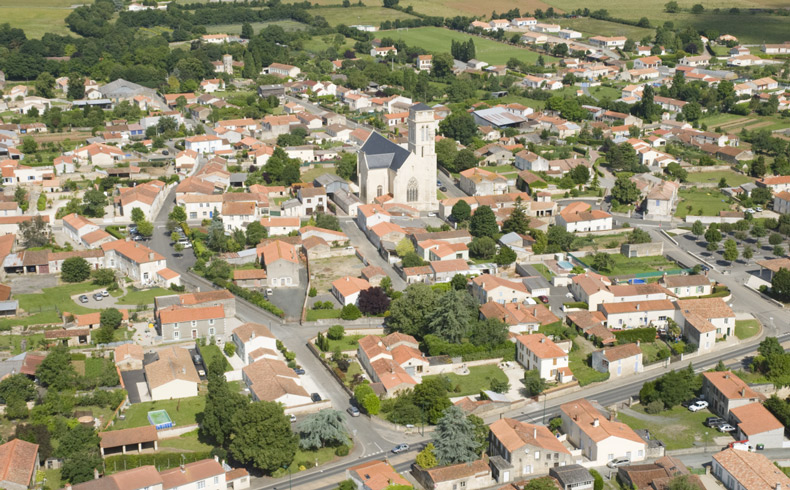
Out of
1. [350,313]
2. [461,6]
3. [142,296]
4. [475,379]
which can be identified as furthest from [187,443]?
[461,6]

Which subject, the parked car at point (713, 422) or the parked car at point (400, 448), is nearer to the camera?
the parked car at point (400, 448)

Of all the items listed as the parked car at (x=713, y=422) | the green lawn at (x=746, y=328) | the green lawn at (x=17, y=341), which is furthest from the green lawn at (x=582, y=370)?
the green lawn at (x=17, y=341)

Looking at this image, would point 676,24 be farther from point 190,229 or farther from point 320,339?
point 320,339

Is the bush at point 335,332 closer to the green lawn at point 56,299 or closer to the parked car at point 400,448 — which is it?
the parked car at point 400,448

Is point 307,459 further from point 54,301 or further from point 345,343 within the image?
point 54,301

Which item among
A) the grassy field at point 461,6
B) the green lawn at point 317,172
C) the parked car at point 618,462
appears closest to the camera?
the parked car at point 618,462

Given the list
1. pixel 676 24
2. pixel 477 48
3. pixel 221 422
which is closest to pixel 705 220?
pixel 221 422

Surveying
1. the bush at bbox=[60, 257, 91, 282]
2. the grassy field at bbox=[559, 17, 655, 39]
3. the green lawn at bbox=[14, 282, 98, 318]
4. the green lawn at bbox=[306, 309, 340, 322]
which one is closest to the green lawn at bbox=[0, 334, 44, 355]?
the green lawn at bbox=[14, 282, 98, 318]

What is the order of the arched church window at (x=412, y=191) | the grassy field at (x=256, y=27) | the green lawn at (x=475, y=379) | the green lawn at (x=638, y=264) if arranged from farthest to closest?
the grassy field at (x=256, y=27) < the arched church window at (x=412, y=191) < the green lawn at (x=638, y=264) < the green lawn at (x=475, y=379)

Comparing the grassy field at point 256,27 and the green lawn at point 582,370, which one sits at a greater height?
the grassy field at point 256,27
